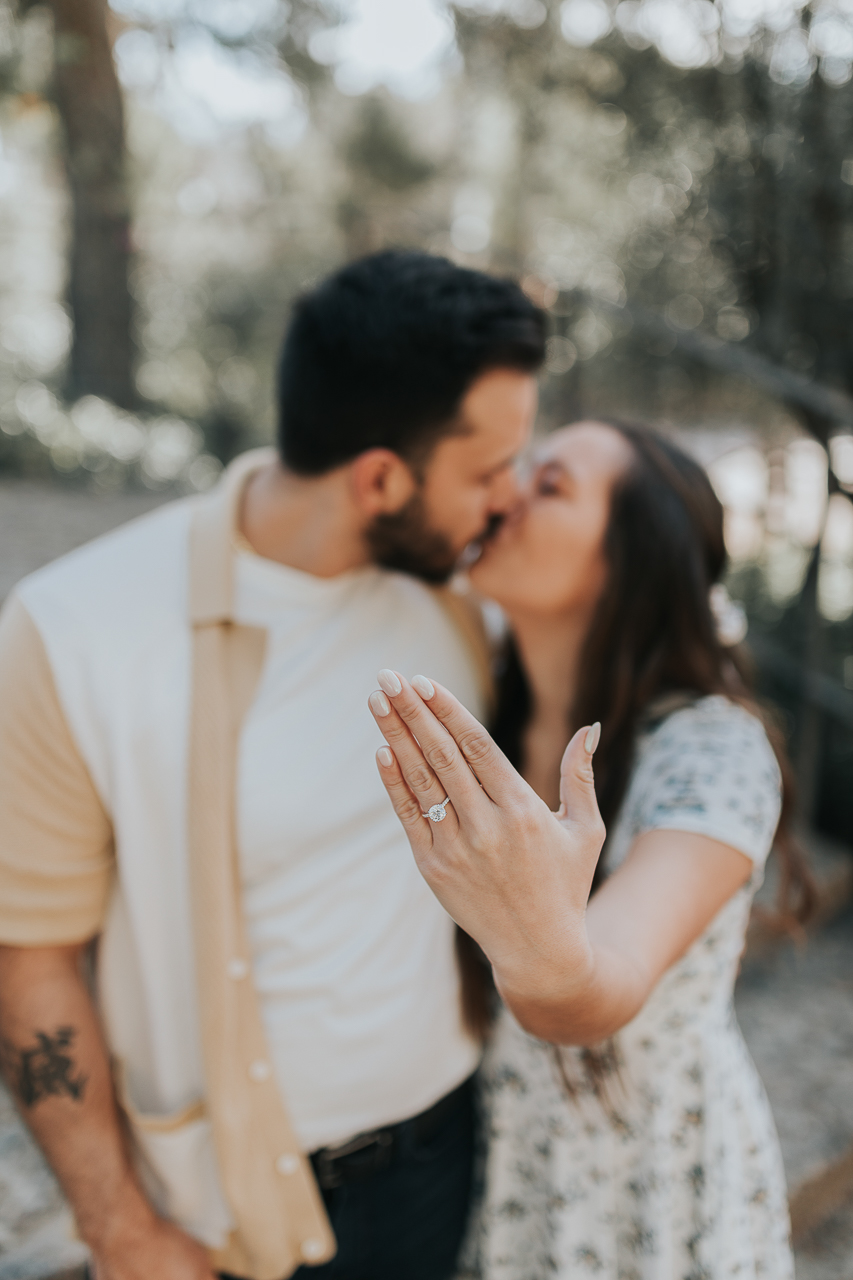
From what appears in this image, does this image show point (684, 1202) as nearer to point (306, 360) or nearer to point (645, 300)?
point (306, 360)

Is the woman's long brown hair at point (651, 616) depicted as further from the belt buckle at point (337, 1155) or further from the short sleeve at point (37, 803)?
the short sleeve at point (37, 803)

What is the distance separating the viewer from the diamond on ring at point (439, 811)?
34.3 inches

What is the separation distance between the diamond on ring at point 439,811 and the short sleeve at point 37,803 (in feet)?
2.33

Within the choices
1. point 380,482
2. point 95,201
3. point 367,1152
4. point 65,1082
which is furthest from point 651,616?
point 95,201

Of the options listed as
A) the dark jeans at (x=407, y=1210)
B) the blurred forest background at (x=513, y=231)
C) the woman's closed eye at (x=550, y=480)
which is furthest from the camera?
the blurred forest background at (x=513, y=231)

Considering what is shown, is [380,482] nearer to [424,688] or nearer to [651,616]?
[651,616]

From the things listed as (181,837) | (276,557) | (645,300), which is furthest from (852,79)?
(181,837)

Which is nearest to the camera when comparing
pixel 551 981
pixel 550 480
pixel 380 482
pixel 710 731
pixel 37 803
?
pixel 551 981

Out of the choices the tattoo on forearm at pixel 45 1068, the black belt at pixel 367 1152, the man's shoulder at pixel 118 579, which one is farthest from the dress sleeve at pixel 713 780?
the tattoo on forearm at pixel 45 1068

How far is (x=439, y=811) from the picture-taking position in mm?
871

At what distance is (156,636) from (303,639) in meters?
0.26

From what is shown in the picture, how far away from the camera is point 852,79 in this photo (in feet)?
10.3

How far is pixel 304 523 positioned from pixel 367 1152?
114 cm

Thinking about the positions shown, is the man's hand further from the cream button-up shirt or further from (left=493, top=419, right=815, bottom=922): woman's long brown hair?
(left=493, top=419, right=815, bottom=922): woman's long brown hair
